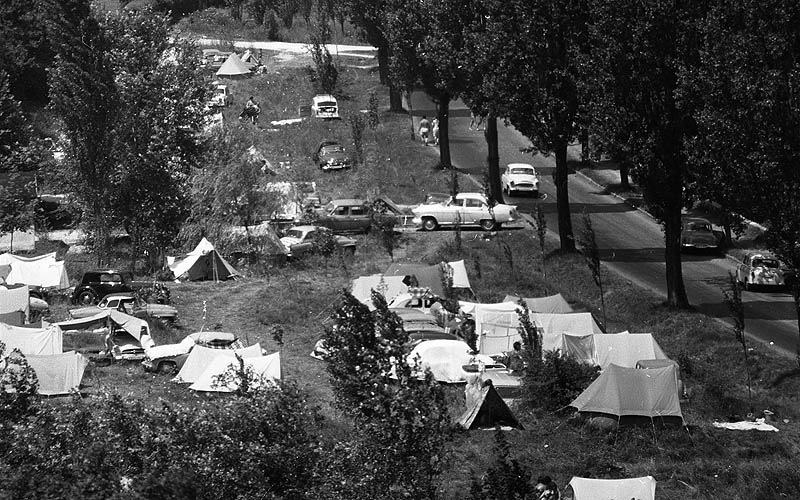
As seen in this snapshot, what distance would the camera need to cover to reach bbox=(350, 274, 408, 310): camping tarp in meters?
41.8

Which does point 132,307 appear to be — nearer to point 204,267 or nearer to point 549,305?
point 204,267

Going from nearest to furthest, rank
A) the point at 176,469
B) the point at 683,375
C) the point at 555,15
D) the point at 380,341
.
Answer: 1. the point at 176,469
2. the point at 380,341
3. the point at 683,375
4. the point at 555,15

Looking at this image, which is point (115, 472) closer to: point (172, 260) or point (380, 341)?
point (380, 341)

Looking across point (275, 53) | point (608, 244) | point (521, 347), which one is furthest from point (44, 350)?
point (275, 53)

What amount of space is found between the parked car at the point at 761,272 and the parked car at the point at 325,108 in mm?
33384

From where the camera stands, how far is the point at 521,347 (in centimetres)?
3647

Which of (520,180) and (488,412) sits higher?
(488,412)

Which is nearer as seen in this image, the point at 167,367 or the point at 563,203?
the point at 167,367

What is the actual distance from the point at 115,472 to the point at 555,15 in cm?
2976

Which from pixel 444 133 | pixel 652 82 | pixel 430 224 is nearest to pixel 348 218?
pixel 430 224

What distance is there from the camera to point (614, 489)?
2481cm

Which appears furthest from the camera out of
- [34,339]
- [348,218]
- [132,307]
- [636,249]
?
[348,218]

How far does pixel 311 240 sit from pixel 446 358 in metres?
16.1

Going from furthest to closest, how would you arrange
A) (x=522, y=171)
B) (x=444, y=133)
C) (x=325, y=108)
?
(x=325, y=108), (x=444, y=133), (x=522, y=171)
